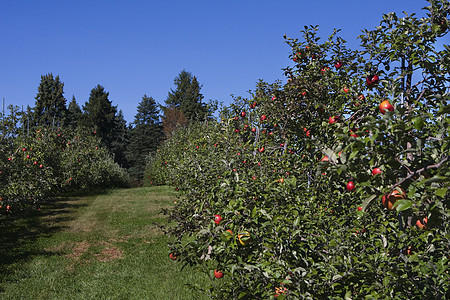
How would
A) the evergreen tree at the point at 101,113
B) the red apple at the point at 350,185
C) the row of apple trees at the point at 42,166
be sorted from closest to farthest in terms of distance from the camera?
1. the red apple at the point at 350,185
2. the row of apple trees at the point at 42,166
3. the evergreen tree at the point at 101,113

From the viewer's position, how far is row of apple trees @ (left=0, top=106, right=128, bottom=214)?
8961 mm

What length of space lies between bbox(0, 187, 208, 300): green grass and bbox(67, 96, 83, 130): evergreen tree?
31615 millimetres

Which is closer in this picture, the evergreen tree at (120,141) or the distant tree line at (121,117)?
the distant tree line at (121,117)

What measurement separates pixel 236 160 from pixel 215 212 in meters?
1.00

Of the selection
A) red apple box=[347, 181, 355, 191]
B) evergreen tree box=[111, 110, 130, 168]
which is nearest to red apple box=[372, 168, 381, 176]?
red apple box=[347, 181, 355, 191]

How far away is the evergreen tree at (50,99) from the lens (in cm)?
3659

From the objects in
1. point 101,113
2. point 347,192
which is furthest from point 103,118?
point 347,192

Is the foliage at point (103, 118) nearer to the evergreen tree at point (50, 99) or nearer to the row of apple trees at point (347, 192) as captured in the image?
the evergreen tree at point (50, 99)

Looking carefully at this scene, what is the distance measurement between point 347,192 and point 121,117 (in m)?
55.1

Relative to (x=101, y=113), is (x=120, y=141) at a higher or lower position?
lower

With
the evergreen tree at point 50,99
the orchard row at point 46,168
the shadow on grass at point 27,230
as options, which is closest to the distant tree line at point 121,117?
the evergreen tree at point 50,99

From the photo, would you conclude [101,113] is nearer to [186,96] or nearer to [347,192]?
[186,96]

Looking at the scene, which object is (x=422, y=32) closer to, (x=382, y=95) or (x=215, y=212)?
(x=382, y=95)

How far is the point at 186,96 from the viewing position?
49.2 m
